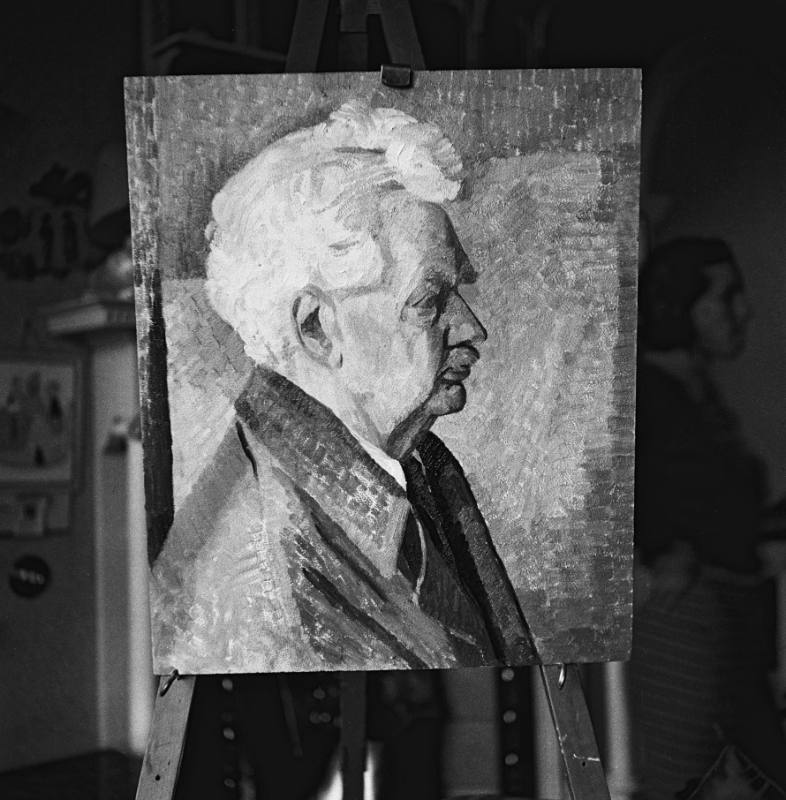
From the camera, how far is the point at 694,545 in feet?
5.42

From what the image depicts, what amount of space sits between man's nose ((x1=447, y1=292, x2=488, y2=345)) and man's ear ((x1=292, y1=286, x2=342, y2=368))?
163mm

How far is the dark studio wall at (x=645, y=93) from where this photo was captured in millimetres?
1596

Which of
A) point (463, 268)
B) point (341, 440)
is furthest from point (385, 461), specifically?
point (463, 268)

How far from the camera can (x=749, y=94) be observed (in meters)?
1.62

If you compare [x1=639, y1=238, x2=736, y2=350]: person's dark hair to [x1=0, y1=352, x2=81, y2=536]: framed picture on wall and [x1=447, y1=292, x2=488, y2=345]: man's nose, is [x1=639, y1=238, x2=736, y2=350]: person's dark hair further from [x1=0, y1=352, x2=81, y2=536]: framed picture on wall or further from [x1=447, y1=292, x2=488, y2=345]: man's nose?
[x1=0, y1=352, x2=81, y2=536]: framed picture on wall

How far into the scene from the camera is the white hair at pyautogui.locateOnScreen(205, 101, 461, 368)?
4.08 ft

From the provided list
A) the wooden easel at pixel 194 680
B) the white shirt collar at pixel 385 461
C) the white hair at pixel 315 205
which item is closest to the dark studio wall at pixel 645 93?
the wooden easel at pixel 194 680

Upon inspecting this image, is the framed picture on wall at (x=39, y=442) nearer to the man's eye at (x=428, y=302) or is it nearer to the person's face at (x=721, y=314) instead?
the man's eye at (x=428, y=302)

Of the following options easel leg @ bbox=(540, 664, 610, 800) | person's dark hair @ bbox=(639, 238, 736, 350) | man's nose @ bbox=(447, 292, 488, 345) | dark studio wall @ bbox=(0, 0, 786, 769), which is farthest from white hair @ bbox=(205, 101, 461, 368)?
easel leg @ bbox=(540, 664, 610, 800)

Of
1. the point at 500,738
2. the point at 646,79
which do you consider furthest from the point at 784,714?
the point at 646,79

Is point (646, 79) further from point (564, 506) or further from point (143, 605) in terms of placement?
point (143, 605)

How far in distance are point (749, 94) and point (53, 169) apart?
125 cm

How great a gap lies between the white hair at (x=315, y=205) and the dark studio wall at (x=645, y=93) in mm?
423

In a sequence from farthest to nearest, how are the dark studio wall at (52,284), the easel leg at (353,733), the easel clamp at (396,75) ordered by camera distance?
the dark studio wall at (52,284) < the easel leg at (353,733) < the easel clamp at (396,75)
